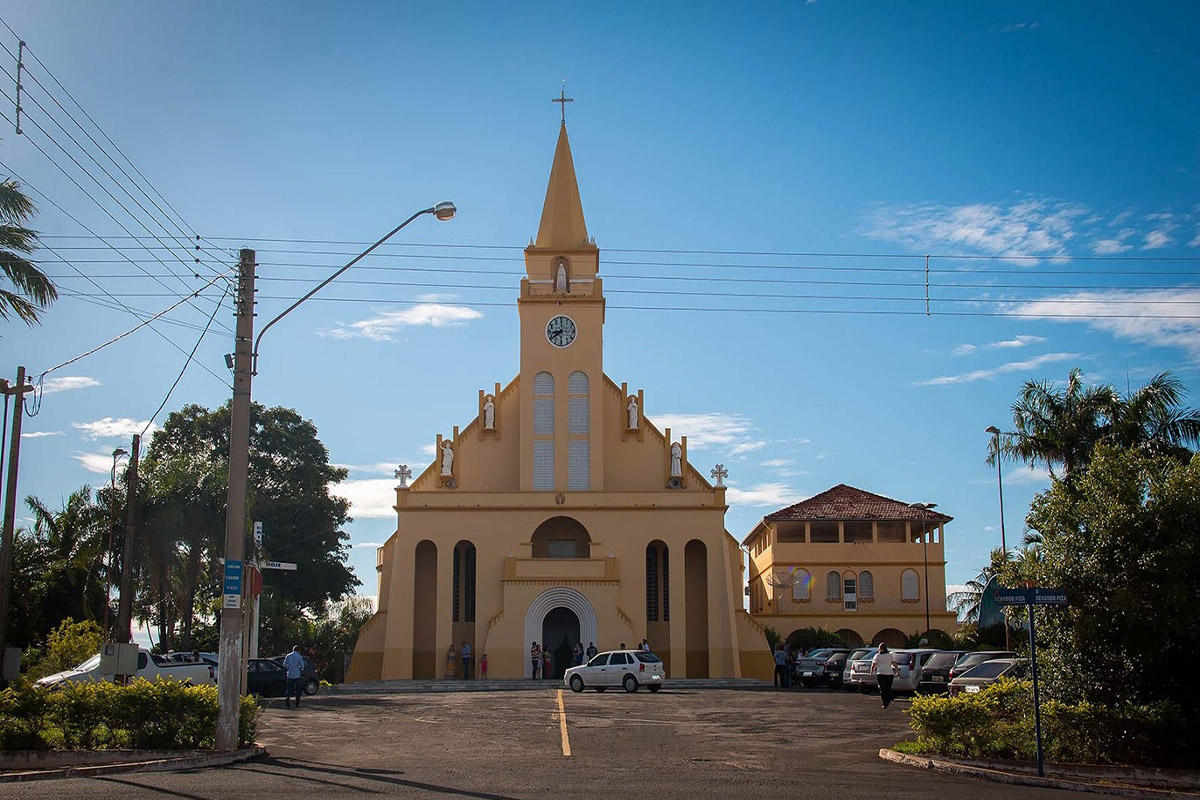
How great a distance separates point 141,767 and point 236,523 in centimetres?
365

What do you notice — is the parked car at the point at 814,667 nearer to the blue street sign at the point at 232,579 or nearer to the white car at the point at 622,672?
the white car at the point at 622,672

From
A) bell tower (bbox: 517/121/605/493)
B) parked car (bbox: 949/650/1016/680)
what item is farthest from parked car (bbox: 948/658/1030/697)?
bell tower (bbox: 517/121/605/493)

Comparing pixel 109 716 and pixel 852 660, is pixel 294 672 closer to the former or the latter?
pixel 109 716

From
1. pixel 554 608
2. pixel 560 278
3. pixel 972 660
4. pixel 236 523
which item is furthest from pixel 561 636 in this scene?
pixel 236 523

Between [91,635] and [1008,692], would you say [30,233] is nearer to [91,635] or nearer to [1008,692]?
[91,635]

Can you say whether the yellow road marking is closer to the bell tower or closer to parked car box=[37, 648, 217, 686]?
parked car box=[37, 648, 217, 686]

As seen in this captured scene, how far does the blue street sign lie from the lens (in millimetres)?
17172

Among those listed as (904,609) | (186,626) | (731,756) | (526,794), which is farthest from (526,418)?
(526,794)

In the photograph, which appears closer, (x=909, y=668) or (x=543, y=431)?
(x=909, y=668)

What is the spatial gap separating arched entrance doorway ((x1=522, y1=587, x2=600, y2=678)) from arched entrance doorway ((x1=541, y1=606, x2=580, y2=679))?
1.10 m

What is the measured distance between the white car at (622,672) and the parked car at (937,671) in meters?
7.75

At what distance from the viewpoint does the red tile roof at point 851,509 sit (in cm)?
5678

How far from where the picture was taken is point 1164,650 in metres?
16.0

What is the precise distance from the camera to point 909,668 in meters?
32.4
